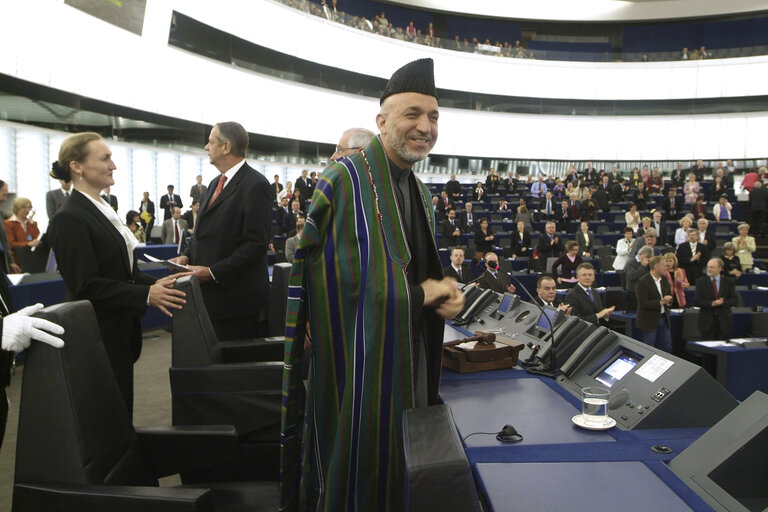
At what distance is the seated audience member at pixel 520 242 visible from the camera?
10.2 m

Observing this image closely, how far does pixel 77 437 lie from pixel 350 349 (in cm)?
63

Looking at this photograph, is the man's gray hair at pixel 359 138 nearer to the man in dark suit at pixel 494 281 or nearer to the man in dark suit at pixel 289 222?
the man in dark suit at pixel 494 281

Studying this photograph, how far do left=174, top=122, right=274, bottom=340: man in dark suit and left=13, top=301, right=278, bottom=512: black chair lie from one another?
1.11 meters

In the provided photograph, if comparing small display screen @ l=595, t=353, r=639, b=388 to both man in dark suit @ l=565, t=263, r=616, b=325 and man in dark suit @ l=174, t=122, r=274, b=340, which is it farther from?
man in dark suit @ l=565, t=263, r=616, b=325

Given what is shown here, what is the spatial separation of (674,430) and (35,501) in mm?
1554

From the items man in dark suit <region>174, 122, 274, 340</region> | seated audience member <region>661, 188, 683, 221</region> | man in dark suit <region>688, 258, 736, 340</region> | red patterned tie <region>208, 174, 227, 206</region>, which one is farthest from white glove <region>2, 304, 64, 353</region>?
seated audience member <region>661, 188, 683, 221</region>

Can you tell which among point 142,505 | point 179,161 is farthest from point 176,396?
point 179,161

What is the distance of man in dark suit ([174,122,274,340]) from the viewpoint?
8.46ft

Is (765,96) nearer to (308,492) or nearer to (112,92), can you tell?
(112,92)

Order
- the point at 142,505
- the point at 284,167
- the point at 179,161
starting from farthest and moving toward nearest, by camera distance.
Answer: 1. the point at 284,167
2. the point at 179,161
3. the point at 142,505

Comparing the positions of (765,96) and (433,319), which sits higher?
(765,96)

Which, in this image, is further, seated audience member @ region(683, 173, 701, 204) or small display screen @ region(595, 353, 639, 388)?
seated audience member @ region(683, 173, 701, 204)

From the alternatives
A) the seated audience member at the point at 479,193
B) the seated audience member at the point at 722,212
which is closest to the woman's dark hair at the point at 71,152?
the seated audience member at the point at 722,212

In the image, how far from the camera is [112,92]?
10.8 metres
